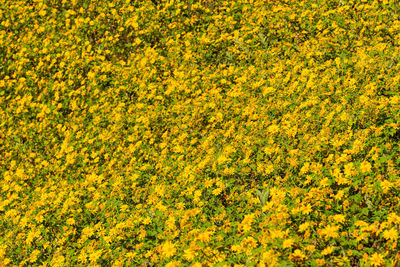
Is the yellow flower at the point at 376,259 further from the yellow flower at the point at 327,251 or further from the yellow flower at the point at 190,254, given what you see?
the yellow flower at the point at 190,254

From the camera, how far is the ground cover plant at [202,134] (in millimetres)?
3238

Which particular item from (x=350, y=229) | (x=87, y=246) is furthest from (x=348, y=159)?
(x=87, y=246)

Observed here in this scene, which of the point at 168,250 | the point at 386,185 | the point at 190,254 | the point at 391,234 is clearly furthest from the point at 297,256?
the point at 168,250

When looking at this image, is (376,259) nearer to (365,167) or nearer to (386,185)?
(386,185)

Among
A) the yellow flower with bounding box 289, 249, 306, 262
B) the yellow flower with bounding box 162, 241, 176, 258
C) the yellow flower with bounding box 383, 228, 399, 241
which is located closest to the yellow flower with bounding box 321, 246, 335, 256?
the yellow flower with bounding box 289, 249, 306, 262

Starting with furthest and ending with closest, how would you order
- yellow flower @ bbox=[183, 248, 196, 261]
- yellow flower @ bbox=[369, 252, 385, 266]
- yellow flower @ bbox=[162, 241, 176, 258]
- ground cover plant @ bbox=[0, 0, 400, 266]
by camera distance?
yellow flower @ bbox=[162, 241, 176, 258], ground cover plant @ bbox=[0, 0, 400, 266], yellow flower @ bbox=[183, 248, 196, 261], yellow flower @ bbox=[369, 252, 385, 266]

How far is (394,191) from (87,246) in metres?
3.04

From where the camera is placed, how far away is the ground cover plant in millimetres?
3238

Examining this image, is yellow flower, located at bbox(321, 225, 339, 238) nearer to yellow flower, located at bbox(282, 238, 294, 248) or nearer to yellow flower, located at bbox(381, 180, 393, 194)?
yellow flower, located at bbox(282, 238, 294, 248)

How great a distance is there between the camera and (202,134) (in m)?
5.46

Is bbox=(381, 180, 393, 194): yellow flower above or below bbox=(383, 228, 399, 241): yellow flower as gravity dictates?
above

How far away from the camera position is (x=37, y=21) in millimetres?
9586

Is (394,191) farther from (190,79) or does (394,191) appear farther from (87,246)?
(190,79)

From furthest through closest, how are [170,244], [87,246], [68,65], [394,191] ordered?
[68,65]
[87,246]
[170,244]
[394,191]
